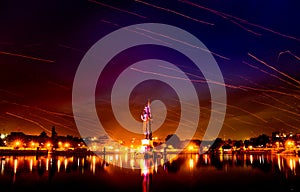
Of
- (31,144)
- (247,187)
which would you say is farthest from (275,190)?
(31,144)

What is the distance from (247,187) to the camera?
66.4ft

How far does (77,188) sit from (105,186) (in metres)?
2.01

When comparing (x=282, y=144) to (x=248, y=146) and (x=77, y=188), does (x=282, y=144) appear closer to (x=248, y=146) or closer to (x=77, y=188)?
(x=248, y=146)

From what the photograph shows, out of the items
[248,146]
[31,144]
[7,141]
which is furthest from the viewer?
[248,146]

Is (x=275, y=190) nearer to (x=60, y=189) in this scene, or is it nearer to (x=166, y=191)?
(x=166, y=191)

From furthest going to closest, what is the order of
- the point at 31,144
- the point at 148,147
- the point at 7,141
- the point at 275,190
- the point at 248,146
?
the point at 248,146 < the point at 31,144 < the point at 7,141 < the point at 148,147 < the point at 275,190

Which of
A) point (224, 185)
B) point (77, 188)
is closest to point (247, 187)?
point (224, 185)

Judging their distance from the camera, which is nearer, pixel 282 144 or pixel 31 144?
pixel 31 144

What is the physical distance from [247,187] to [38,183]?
14.8m

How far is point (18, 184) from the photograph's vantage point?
21.0m

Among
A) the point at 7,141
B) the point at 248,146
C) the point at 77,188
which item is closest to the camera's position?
the point at 77,188

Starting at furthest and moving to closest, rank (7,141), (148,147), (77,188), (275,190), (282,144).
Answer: (282,144), (7,141), (148,147), (77,188), (275,190)

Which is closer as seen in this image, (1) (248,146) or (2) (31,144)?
(2) (31,144)

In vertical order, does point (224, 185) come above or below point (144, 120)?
below
